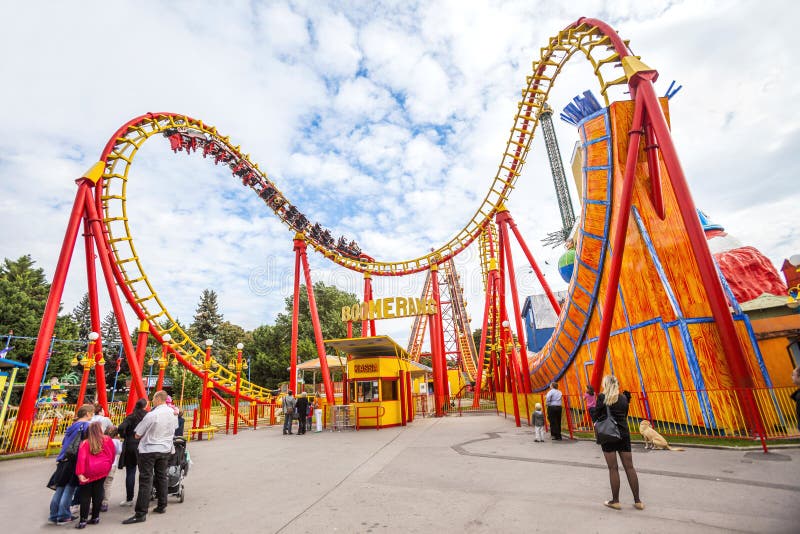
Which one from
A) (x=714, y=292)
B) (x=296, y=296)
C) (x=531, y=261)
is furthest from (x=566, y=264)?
(x=714, y=292)

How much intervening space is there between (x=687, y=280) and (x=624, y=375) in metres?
3.24

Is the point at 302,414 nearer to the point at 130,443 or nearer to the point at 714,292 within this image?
the point at 130,443

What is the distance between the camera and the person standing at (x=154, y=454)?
15.8ft

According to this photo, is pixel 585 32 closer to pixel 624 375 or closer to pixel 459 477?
pixel 624 375

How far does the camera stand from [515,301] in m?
14.0

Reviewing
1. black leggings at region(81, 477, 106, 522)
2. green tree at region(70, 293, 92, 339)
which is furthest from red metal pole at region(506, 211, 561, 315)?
green tree at region(70, 293, 92, 339)

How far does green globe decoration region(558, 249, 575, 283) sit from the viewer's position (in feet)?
88.7

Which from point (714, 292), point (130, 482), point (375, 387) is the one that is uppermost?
point (714, 292)

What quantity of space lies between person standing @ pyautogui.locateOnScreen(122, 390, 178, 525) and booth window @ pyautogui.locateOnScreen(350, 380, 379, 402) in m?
10.9

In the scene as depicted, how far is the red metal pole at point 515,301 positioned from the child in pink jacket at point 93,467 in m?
11.9

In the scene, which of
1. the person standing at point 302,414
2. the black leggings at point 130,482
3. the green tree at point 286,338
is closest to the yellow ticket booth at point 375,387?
the person standing at point 302,414

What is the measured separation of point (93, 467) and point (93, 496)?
485mm

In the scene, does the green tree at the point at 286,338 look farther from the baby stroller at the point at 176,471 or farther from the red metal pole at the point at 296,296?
the baby stroller at the point at 176,471

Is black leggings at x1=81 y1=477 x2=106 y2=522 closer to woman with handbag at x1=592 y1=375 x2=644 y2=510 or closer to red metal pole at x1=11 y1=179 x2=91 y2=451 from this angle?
woman with handbag at x1=592 y1=375 x2=644 y2=510
